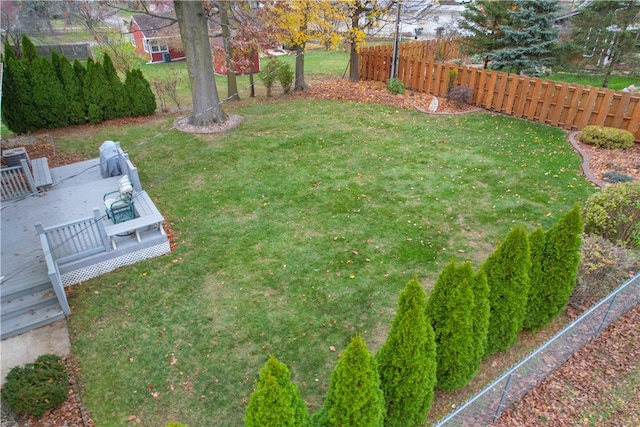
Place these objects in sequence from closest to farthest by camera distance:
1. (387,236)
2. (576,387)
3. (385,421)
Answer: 1. (385,421)
2. (576,387)
3. (387,236)

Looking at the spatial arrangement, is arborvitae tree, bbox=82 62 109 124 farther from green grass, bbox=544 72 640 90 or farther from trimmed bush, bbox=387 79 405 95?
green grass, bbox=544 72 640 90

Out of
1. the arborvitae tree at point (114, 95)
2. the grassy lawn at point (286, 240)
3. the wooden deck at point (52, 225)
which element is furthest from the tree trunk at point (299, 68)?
the wooden deck at point (52, 225)

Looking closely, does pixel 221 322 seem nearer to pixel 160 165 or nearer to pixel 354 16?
pixel 160 165

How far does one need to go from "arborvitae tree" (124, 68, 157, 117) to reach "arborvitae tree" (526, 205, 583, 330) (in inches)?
564

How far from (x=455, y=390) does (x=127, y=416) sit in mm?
3965

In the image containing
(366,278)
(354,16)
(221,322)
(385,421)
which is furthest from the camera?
(354,16)

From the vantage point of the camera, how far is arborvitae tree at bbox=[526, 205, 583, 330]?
16.2 ft

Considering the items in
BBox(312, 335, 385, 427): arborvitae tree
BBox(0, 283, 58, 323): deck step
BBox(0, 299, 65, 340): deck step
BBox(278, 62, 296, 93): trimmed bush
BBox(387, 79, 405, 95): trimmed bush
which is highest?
BBox(278, 62, 296, 93): trimmed bush

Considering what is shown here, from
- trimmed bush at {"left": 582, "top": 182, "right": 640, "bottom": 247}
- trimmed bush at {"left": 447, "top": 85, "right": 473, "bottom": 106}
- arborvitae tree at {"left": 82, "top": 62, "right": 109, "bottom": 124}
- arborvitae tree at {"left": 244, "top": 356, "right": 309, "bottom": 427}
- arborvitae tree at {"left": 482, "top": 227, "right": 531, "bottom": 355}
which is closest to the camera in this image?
arborvitae tree at {"left": 244, "top": 356, "right": 309, "bottom": 427}

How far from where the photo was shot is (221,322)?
5.89 m

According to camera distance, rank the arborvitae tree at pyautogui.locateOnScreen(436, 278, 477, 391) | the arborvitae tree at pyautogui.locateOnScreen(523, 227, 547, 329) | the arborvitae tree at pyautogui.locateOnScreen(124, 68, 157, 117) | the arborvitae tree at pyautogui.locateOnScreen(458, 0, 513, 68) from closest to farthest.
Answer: the arborvitae tree at pyautogui.locateOnScreen(436, 278, 477, 391) → the arborvitae tree at pyautogui.locateOnScreen(523, 227, 547, 329) → the arborvitae tree at pyautogui.locateOnScreen(124, 68, 157, 117) → the arborvitae tree at pyautogui.locateOnScreen(458, 0, 513, 68)

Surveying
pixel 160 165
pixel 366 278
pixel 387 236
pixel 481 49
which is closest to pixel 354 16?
pixel 481 49

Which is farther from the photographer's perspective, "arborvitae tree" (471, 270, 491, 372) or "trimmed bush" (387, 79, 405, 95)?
"trimmed bush" (387, 79, 405, 95)

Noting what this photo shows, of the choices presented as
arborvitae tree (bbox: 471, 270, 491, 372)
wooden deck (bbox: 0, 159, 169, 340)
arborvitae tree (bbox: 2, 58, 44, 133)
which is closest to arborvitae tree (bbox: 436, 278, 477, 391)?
arborvitae tree (bbox: 471, 270, 491, 372)
